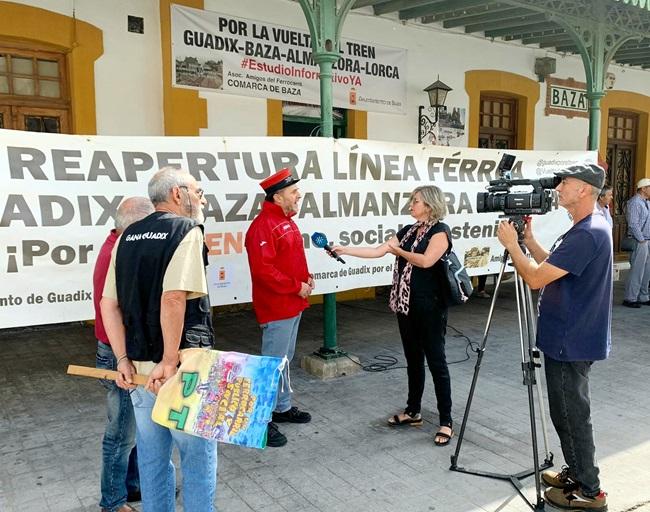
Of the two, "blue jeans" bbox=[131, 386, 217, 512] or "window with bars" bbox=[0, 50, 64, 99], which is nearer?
"blue jeans" bbox=[131, 386, 217, 512]

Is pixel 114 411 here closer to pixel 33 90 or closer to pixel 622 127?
pixel 33 90

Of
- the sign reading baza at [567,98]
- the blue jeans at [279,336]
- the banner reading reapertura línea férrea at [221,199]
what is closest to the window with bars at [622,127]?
the sign reading baza at [567,98]

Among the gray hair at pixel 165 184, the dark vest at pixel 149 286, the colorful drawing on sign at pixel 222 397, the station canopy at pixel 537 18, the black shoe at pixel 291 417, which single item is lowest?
the black shoe at pixel 291 417

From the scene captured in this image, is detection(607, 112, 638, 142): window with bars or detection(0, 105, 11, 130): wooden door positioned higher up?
detection(607, 112, 638, 142): window with bars

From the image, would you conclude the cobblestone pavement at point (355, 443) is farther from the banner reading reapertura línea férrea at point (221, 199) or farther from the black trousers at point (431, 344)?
the banner reading reapertura línea férrea at point (221, 199)

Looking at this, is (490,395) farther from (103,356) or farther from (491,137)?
(491,137)

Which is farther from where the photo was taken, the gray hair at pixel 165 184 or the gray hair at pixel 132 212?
the gray hair at pixel 132 212

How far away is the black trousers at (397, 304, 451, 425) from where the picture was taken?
3.94m

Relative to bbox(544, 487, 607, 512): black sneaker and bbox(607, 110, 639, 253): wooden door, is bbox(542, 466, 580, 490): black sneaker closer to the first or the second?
bbox(544, 487, 607, 512): black sneaker

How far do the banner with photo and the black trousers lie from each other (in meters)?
4.09

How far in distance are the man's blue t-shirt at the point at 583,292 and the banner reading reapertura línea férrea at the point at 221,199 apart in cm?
253

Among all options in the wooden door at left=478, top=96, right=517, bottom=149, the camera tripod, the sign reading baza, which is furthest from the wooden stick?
the sign reading baza

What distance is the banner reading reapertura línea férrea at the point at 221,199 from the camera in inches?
166

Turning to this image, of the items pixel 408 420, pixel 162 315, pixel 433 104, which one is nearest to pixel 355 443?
pixel 408 420
